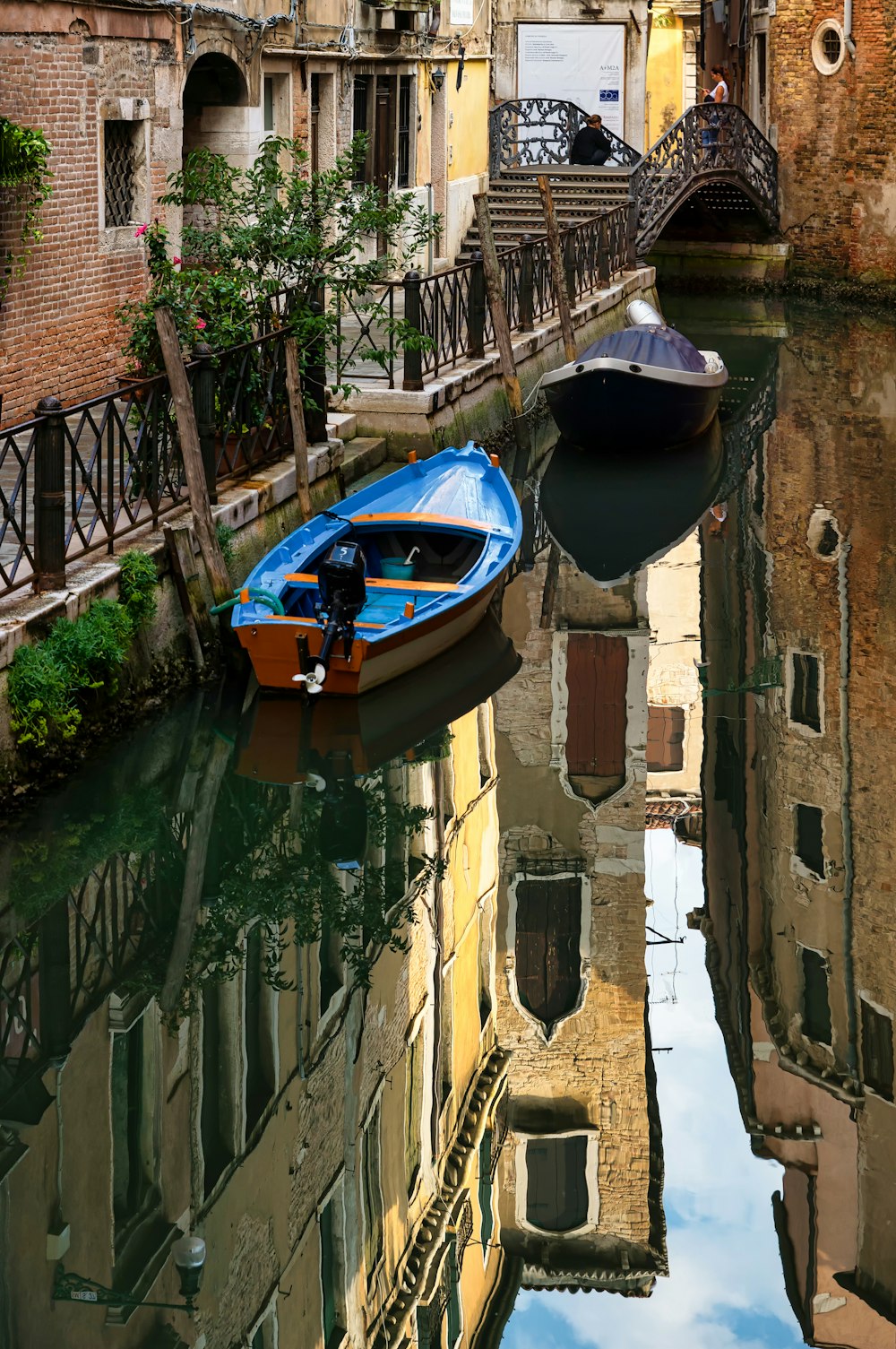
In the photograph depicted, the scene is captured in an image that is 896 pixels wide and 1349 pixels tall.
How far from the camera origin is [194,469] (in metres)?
10.5

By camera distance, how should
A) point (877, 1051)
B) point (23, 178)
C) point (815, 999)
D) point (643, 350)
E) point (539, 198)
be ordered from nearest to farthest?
point (877, 1051) → point (815, 999) → point (23, 178) → point (643, 350) → point (539, 198)

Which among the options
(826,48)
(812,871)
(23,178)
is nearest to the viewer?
(812,871)

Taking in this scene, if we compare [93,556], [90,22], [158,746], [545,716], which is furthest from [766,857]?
[90,22]

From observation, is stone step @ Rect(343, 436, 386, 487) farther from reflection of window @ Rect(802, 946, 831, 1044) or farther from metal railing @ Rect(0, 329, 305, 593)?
reflection of window @ Rect(802, 946, 831, 1044)

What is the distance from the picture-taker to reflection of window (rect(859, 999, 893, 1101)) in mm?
7352

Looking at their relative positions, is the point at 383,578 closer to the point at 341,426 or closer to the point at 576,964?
the point at 341,426

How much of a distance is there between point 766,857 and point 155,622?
3.31m

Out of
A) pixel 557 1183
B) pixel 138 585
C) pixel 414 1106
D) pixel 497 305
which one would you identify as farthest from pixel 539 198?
pixel 557 1183

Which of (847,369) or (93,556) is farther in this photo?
(847,369)

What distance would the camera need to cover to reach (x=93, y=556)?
32.2 feet

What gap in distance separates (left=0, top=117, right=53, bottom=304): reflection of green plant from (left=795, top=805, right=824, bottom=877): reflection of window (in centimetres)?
620

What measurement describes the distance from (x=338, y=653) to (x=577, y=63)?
1971 cm

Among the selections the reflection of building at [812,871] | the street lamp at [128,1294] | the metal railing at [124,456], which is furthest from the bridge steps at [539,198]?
the street lamp at [128,1294]

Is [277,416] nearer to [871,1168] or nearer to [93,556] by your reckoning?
[93,556]
